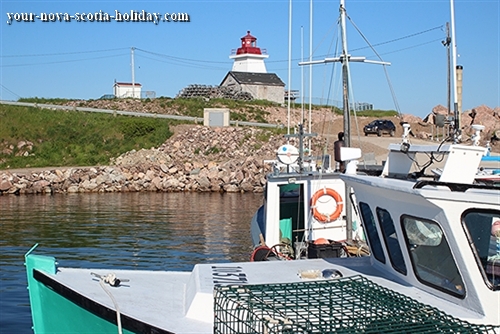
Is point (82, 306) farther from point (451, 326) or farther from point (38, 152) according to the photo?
point (38, 152)

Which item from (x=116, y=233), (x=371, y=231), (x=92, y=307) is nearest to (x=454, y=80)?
(x=371, y=231)

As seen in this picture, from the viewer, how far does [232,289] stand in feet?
21.2

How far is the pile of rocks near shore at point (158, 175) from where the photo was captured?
35281 mm

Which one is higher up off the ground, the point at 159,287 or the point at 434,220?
the point at 434,220

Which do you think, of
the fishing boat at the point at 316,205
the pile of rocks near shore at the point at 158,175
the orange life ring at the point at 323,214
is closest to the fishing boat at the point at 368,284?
the fishing boat at the point at 316,205

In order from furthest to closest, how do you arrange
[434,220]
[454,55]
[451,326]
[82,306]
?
[454,55] < [82,306] < [434,220] < [451,326]

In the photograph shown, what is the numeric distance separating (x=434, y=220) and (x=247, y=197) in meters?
27.0

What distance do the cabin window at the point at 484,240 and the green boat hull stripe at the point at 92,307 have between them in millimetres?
2818

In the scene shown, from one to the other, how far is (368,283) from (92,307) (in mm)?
2830

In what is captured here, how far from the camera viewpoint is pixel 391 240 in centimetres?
721

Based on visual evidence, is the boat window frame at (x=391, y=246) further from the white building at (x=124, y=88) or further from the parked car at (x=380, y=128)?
the white building at (x=124, y=88)

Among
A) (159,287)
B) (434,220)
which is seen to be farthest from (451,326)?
(159,287)

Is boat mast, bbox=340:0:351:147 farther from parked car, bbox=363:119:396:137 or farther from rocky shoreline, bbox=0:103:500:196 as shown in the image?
parked car, bbox=363:119:396:137

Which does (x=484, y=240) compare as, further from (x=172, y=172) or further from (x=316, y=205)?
(x=172, y=172)
